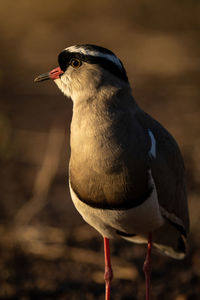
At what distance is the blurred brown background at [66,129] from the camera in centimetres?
549

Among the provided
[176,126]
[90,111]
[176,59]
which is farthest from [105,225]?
[176,59]

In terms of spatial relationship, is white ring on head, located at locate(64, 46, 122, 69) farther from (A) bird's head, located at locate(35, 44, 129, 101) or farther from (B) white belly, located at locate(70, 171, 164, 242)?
(B) white belly, located at locate(70, 171, 164, 242)

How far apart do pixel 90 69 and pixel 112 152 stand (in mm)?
608

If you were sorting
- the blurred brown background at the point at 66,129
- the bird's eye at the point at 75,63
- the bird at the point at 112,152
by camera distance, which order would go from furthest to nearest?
the blurred brown background at the point at 66,129, the bird's eye at the point at 75,63, the bird at the point at 112,152

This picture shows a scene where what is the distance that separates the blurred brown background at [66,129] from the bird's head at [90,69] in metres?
1.95

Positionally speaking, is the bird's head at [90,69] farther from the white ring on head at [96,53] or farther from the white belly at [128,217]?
the white belly at [128,217]

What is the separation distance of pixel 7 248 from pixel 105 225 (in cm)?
205

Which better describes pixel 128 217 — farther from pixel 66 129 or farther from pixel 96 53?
pixel 66 129

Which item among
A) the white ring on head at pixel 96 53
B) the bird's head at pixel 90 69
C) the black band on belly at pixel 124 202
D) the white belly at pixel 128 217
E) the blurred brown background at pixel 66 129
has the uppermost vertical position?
the white ring on head at pixel 96 53

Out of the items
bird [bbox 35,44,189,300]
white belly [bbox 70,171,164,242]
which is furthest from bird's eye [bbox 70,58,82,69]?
white belly [bbox 70,171,164,242]

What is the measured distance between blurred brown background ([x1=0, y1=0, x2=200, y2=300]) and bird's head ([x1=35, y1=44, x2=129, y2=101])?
1.95 m

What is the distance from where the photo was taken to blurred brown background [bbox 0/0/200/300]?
5.49 metres

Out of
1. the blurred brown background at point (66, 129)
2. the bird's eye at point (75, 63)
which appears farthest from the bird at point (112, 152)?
the blurred brown background at point (66, 129)

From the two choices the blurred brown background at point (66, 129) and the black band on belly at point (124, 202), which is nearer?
the black band on belly at point (124, 202)
